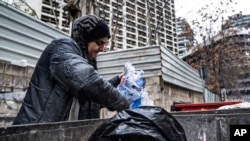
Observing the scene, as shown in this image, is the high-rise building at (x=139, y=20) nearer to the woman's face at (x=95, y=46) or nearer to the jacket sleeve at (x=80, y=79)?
the woman's face at (x=95, y=46)

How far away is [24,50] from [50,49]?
312cm

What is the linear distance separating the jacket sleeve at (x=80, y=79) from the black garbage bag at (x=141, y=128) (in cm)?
33

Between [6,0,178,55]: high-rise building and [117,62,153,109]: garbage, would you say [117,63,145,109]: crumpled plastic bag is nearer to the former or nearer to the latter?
[117,62,153,109]: garbage

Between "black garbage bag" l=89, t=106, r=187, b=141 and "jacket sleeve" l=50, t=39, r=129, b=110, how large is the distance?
325 millimetres

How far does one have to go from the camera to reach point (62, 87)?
1.70m

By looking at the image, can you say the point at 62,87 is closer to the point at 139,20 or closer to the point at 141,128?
the point at 141,128

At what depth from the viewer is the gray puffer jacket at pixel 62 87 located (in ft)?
5.06

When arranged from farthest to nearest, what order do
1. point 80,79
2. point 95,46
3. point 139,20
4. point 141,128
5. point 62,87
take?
point 139,20 < point 95,46 < point 62,87 < point 80,79 < point 141,128

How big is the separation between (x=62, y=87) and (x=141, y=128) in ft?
2.44

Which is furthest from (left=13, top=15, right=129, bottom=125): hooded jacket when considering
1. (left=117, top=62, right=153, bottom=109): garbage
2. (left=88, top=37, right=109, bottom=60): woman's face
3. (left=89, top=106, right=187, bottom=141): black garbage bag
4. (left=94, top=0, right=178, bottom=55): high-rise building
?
(left=94, top=0, right=178, bottom=55): high-rise building

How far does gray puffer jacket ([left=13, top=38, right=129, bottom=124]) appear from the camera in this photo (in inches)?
60.7

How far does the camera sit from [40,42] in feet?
16.6

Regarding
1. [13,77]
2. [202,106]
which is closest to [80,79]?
[13,77]

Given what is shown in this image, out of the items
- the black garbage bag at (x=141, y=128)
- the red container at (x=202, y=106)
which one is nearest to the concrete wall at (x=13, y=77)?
the red container at (x=202, y=106)
